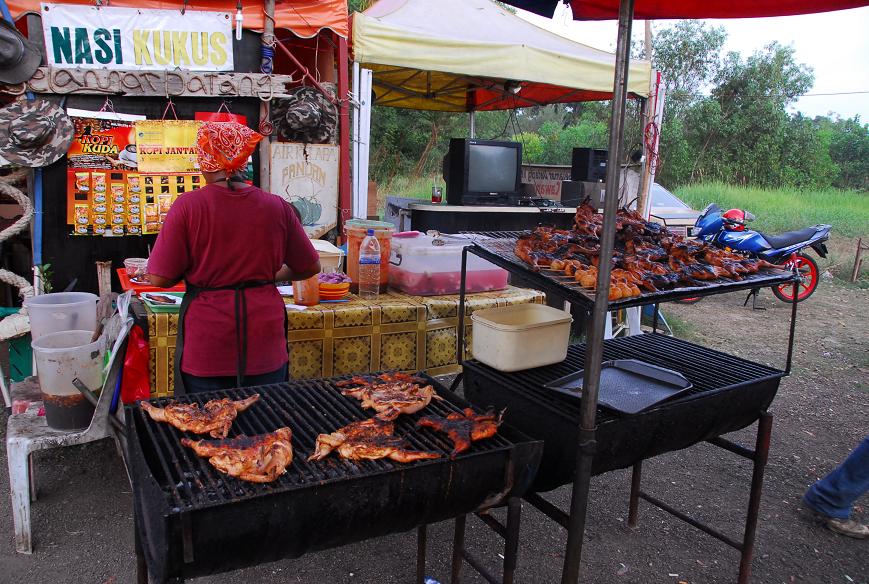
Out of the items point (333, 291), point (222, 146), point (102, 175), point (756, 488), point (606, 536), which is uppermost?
point (222, 146)

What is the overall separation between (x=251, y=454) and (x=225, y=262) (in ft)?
3.59

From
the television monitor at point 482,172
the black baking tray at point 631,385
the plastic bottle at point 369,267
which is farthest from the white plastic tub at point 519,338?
the television monitor at point 482,172

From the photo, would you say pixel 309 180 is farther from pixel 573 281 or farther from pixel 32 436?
pixel 573 281

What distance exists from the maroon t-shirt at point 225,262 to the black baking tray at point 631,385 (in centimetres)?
134

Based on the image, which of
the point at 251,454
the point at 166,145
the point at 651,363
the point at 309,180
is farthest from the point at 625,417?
the point at 166,145

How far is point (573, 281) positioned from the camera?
8.08ft

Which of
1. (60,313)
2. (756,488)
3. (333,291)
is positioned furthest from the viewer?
(333,291)

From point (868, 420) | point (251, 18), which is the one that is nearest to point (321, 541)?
point (251, 18)

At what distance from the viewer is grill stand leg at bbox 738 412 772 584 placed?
2.98 meters

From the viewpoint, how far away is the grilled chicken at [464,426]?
207 cm

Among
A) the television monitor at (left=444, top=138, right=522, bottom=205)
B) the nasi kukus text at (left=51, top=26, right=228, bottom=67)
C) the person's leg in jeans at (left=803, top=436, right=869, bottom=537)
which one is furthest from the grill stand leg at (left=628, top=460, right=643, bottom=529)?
the television monitor at (left=444, top=138, right=522, bottom=205)

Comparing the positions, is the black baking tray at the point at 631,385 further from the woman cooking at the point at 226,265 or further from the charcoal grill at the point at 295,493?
the woman cooking at the point at 226,265

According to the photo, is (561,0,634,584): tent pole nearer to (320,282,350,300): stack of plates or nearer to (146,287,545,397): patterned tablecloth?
(146,287,545,397): patterned tablecloth

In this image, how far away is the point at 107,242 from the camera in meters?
5.16
